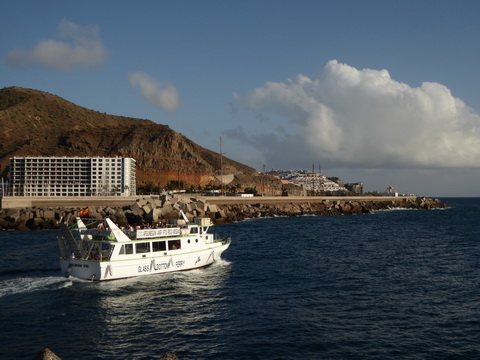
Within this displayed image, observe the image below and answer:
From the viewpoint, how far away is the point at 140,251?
38625 millimetres

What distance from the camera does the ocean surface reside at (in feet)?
73.0

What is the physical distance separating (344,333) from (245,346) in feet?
19.4

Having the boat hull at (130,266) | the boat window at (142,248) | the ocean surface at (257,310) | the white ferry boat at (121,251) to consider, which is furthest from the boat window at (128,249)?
the ocean surface at (257,310)

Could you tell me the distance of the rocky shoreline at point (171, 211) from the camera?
81812 millimetres

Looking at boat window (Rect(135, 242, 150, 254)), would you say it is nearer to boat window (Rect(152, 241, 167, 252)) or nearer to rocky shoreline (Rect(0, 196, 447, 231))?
boat window (Rect(152, 241, 167, 252))

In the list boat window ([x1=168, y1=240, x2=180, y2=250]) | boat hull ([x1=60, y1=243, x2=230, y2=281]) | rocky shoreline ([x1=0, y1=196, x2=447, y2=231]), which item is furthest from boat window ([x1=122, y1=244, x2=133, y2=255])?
rocky shoreline ([x1=0, y1=196, x2=447, y2=231])

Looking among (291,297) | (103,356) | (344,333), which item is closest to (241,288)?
(291,297)

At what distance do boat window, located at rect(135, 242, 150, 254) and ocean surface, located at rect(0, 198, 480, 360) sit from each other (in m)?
2.55

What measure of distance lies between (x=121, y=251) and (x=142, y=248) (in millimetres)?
2074

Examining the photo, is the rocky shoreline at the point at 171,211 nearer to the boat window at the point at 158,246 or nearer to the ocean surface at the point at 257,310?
the boat window at the point at 158,246

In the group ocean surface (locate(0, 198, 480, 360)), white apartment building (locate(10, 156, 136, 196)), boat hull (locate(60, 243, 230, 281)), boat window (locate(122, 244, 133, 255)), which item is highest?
white apartment building (locate(10, 156, 136, 196))

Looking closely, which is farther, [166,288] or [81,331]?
[166,288]

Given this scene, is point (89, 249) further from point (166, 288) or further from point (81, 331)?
point (81, 331)

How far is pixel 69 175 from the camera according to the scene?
171 m
